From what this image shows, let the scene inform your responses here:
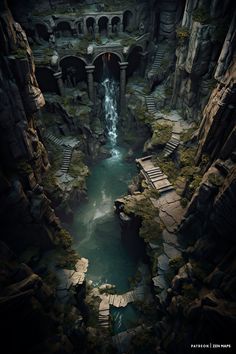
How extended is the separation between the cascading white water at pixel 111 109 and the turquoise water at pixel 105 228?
2075mm

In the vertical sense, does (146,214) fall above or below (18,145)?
below

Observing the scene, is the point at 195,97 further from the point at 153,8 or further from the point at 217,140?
the point at 153,8

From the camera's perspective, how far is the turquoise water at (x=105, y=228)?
97.0ft

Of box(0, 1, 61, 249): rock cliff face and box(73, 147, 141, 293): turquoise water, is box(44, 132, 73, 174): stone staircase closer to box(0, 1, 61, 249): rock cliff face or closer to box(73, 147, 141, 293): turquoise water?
box(73, 147, 141, 293): turquoise water

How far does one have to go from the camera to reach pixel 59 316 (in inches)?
787

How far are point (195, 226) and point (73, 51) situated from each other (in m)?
28.9

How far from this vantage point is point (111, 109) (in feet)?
141

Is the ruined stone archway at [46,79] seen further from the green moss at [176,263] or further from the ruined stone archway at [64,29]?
the green moss at [176,263]

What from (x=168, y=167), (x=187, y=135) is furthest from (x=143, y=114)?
(x=168, y=167)

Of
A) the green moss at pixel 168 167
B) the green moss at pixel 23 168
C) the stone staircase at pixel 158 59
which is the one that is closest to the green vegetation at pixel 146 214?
the green moss at pixel 168 167

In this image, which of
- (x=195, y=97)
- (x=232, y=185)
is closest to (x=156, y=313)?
(x=232, y=185)

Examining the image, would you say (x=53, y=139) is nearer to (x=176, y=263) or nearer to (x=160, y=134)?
(x=160, y=134)

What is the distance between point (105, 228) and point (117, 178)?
346 inches

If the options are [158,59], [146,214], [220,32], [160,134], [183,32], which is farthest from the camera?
[158,59]
